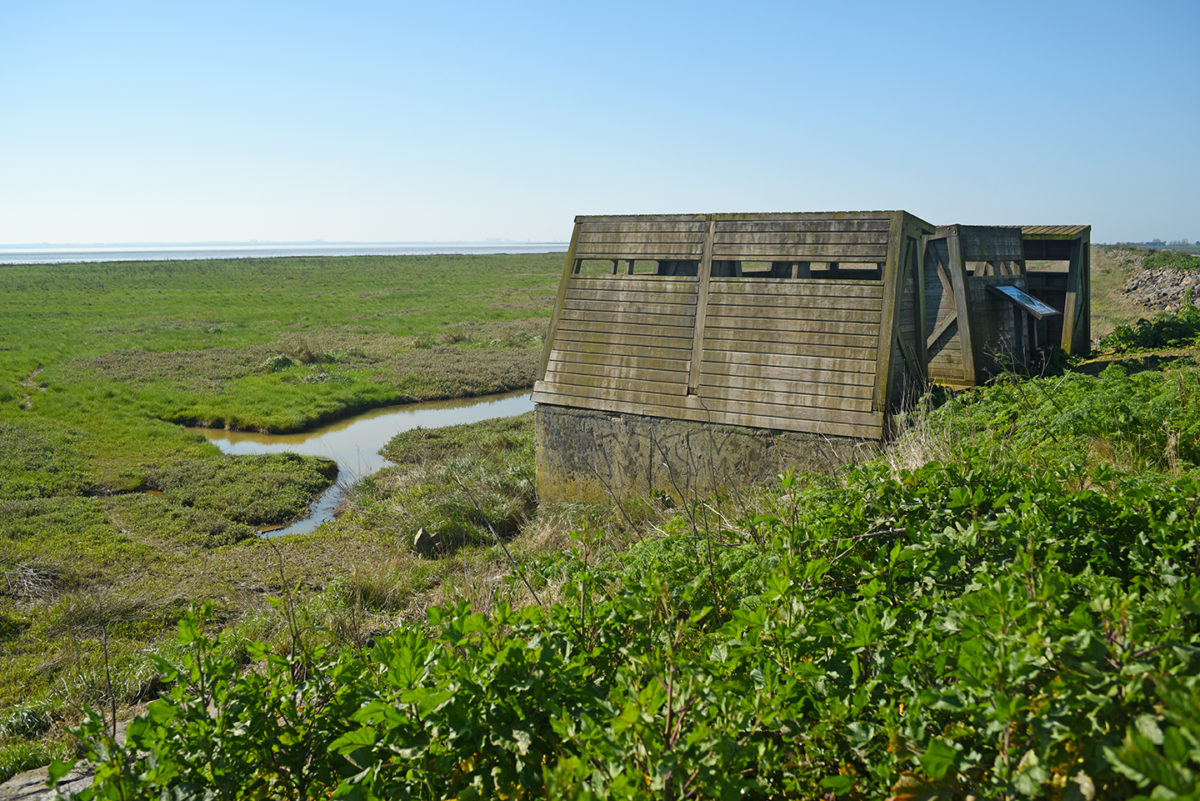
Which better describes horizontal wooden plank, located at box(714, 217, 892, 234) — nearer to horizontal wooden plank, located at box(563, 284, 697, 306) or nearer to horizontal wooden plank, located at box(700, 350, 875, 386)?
horizontal wooden plank, located at box(563, 284, 697, 306)

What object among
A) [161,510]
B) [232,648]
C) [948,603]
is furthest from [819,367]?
[161,510]

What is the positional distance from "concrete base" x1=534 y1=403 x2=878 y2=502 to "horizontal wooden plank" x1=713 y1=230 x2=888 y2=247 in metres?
2.45

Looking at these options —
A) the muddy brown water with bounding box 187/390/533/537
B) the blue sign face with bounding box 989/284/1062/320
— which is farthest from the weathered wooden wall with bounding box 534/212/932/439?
the muddy brown water with bounding box 187/390/533/537

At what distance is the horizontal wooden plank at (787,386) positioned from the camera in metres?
8.76

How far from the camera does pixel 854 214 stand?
9.14m

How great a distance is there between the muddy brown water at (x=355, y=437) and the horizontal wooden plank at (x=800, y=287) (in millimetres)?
8391

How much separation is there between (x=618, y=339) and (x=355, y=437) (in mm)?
11674

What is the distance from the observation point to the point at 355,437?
19.6 m

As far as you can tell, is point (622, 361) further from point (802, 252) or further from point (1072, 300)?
point (1072, 300)

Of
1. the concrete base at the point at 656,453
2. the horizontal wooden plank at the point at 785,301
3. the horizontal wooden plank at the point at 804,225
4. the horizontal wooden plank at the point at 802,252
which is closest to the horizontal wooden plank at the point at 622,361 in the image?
the concrete base at the point at 656,453

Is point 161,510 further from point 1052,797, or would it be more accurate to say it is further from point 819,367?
point 1052,797

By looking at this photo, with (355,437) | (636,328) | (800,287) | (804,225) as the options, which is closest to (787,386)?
(800,287)

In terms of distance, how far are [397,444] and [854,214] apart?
12.5 m

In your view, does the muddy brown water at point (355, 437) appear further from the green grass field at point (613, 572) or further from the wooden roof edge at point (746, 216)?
the wooden roof edge at point (746, 216)
